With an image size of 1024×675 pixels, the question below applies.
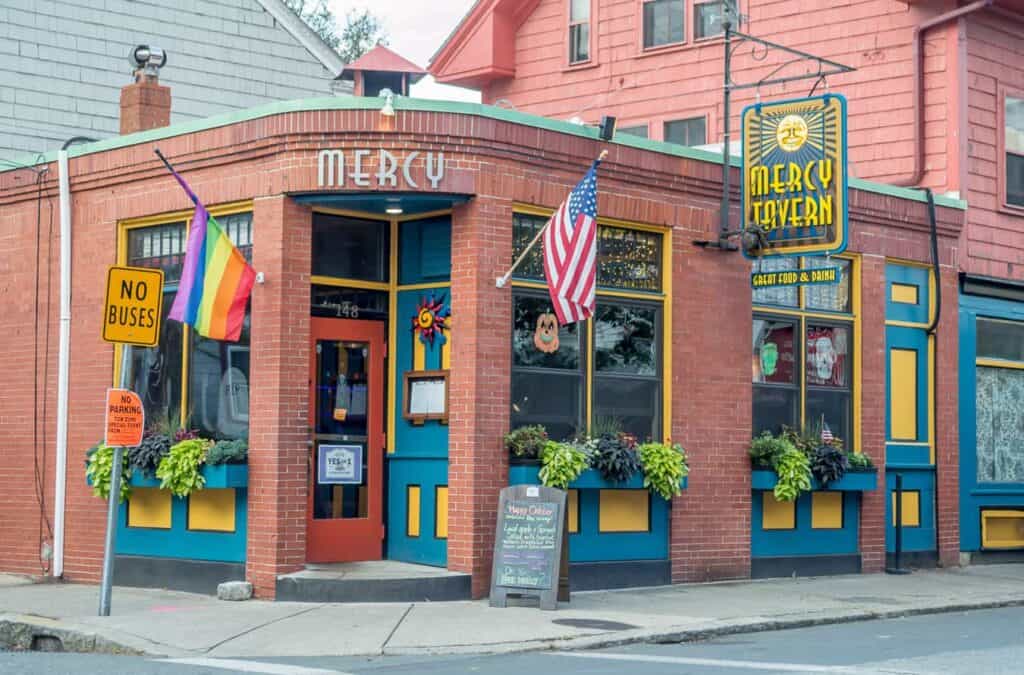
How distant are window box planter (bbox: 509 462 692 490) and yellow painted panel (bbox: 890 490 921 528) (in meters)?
4.27

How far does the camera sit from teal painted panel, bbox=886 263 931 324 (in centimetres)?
1905

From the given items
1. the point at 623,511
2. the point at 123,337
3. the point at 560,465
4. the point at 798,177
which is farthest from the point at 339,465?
the point at 798,177

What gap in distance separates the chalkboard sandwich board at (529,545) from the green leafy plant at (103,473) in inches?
162

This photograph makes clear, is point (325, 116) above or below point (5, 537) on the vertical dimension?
above

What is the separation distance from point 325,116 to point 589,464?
4375 mm

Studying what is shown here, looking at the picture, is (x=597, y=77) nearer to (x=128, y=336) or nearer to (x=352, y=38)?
(x=128, y=336)

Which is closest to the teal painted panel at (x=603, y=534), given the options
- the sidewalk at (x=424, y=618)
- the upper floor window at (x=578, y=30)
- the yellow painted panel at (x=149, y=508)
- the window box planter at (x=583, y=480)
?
the window box planter at (x=583, y=480)

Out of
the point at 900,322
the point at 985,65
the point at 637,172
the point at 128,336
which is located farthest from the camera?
the point at 985,65

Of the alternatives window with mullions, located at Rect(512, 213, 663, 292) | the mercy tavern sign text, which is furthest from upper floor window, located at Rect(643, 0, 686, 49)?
the mercy tavern sign text

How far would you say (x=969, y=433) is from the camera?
65.2 feet

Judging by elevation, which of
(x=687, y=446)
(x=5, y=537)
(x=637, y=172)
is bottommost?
(x=5, y=537)

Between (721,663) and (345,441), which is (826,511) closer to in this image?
(345,441)

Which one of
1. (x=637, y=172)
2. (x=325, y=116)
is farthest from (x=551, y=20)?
(x=325, y=116)

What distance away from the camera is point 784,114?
55.8 ft
